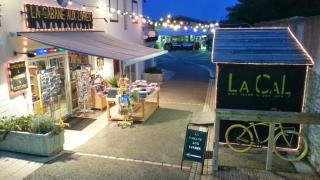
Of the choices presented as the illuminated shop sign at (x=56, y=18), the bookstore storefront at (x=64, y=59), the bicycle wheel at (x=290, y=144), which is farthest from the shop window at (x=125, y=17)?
the bicycle wheel at (x=290, y=144)

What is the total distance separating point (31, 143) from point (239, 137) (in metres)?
5.40

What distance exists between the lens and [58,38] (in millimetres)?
9375

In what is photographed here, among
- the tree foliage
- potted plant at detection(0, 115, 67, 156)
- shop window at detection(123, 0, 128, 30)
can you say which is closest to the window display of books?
potted plant at detection(0, 115, 67, 156)

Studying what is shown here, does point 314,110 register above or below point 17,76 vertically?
below

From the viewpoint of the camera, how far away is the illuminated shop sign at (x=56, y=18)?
29.7ft

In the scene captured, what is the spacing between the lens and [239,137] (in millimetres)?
8242

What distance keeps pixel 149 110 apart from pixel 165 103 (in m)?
2.21

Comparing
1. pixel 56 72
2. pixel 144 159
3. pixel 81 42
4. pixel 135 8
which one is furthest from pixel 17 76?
pixel 135 8

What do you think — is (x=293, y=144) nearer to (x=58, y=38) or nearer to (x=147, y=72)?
(x=58, y=38)

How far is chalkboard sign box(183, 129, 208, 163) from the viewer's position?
7.14m

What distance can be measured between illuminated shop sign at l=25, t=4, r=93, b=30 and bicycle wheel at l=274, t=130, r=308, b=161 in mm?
7508

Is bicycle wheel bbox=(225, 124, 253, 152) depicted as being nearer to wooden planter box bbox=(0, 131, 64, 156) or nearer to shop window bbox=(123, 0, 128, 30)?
wooden planter box bbox=(0, 131, 64, 156)

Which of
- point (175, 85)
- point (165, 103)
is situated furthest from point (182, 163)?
point (175, 85)

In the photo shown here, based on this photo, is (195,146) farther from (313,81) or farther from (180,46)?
(180,46)
